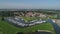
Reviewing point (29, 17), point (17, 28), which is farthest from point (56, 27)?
point (17, 28)

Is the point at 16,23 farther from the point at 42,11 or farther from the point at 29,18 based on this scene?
the point at 42,11

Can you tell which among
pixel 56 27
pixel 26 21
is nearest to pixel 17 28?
pixel 26 21

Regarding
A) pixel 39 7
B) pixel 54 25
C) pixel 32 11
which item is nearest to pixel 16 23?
pixel 32 11

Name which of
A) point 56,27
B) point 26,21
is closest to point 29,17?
point 26,21

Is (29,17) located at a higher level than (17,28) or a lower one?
higher

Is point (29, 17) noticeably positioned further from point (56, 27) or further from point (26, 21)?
point (56, 27)

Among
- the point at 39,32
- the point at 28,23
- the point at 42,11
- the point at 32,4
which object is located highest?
the point at 32,4

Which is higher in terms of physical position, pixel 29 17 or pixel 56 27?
pixel 29 17

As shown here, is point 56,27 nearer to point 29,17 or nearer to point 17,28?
point 29,17

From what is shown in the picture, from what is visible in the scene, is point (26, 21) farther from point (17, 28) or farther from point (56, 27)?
point (56, 27)

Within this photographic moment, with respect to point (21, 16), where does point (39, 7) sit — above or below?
above
